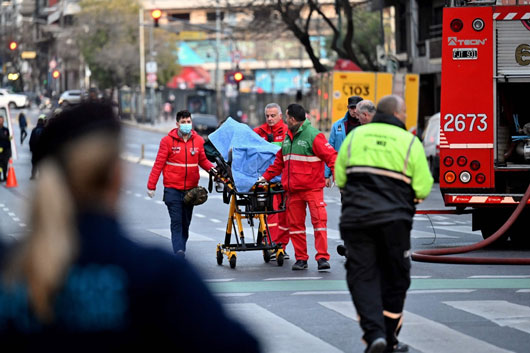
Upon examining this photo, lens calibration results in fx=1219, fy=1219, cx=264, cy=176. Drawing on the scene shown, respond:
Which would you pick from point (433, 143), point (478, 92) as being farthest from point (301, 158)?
point (433, 143)

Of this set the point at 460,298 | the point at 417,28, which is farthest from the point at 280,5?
the point at 460,298

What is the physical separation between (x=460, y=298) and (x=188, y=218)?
3.91 meters

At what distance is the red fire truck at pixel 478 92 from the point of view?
1477cm

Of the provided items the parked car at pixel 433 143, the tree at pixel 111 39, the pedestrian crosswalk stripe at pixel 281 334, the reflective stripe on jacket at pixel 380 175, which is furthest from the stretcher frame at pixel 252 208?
the tree at pixel 111 39

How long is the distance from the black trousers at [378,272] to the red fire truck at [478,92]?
7378 millimetres

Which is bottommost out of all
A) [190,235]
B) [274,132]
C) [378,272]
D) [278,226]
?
[190,235]

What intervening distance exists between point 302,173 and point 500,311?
3.37 m

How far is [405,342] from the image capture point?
8.70m

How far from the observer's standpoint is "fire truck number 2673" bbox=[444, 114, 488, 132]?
585 inches

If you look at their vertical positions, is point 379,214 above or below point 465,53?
below

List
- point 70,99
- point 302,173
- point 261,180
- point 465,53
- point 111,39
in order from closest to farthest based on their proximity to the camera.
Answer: point 302,173 → point 261,180 → point 465,53 → point 70,99 → point 111,39

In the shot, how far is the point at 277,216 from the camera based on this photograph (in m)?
14.6

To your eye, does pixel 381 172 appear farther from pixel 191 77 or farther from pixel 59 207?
pixel 191 77

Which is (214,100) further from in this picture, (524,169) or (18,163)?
(524,169)
